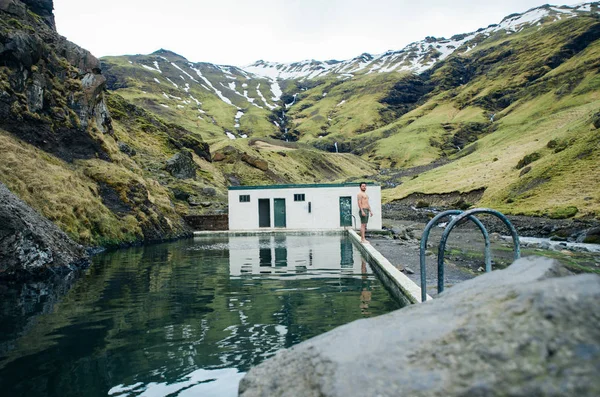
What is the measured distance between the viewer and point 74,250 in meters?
17.4

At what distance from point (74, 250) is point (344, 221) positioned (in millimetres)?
22910

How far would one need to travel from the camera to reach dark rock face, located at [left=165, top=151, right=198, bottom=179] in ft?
148

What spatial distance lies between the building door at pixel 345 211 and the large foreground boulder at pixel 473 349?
106ft


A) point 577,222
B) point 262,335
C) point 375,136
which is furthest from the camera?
point 375,136

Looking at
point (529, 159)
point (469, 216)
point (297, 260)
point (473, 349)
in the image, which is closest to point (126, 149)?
point (297, 260)

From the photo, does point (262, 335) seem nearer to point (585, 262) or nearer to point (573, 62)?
point (585, 262)

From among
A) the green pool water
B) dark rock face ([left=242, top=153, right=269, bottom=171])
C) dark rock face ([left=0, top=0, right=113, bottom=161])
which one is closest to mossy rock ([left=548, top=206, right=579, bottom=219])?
the green pool water

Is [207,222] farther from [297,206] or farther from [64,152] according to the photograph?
[64,152]

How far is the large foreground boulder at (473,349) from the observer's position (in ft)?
8.43

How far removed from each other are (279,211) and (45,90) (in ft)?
64.0

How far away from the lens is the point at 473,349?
294cm

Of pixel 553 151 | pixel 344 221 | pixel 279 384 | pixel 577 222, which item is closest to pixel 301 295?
pixel 279 384

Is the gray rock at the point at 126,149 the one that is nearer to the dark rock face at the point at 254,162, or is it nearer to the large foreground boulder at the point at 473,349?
the dark rock face at the point at 254,162

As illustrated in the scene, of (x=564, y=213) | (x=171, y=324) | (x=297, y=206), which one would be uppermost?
(x=297, y=206)
